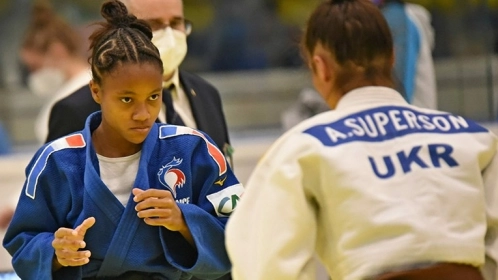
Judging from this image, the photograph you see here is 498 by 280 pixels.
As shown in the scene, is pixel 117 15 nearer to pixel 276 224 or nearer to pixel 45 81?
pixel 276 224

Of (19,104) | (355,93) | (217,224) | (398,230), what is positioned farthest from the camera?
(19,104)

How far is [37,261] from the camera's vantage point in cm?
265

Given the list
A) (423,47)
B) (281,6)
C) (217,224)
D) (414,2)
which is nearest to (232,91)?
(281,6)

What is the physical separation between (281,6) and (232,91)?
28.3 inches

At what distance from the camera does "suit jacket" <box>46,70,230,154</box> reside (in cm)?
329

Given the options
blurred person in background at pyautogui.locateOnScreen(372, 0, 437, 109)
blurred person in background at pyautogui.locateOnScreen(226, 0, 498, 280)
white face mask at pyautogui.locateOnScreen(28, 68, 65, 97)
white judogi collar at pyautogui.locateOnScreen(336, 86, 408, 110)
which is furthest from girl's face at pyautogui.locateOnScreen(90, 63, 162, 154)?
white face mask at pyautogui.locateOnScreen(28, 68, 65, 97)

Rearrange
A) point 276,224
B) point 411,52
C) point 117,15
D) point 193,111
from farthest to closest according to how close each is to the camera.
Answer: point 411,52 < point 193,111 < point 117,15 < point 276,224

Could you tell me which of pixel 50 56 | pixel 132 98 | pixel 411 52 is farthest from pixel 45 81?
pixel 132 98

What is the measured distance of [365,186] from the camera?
2391 mm

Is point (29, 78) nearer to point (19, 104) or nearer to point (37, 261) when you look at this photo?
point (19, 104)

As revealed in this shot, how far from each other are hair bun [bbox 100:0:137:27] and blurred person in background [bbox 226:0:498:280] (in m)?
0.56

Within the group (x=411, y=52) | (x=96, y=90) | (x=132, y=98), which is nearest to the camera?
(x=132, y=98)

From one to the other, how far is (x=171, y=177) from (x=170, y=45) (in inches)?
32.5

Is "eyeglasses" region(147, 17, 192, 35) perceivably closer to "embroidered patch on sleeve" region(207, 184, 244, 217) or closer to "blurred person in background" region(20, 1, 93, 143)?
"embroidered patch on sleeve" region(207, 184, 244, 217)
